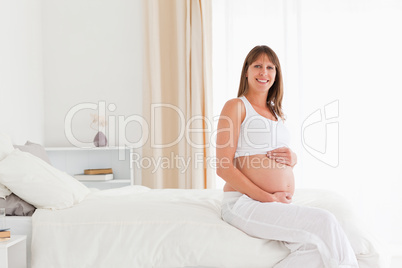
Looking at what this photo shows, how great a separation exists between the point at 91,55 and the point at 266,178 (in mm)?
2625

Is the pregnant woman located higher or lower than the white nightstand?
higher

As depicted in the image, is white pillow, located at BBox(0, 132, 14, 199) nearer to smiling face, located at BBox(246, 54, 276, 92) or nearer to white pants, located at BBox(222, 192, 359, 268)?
white pants, located at BBox(222, 192, 359, 268)

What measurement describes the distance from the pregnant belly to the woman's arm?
0.04m

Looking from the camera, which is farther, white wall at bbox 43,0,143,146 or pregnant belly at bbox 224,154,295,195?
white wall at bbox 43,0,143,146

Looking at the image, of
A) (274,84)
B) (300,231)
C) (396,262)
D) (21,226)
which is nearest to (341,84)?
(396,262)

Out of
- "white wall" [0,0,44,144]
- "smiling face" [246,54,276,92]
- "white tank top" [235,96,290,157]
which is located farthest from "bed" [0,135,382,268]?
"white wall" [0,0,44,144]

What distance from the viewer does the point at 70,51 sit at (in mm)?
4098

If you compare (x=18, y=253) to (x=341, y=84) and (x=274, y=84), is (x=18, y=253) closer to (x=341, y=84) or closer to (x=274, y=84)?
(x=274, y=84)

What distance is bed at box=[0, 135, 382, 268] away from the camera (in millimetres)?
1772

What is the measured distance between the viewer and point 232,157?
2000 millimetres

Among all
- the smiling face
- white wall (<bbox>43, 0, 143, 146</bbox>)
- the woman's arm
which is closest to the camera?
the woman's arm

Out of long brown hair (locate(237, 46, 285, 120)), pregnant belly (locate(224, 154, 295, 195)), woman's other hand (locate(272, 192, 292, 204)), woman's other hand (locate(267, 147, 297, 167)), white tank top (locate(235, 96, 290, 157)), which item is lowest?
woman's other hand (locate(272, 192, 292, 204))

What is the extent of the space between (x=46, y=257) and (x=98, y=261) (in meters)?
0.22

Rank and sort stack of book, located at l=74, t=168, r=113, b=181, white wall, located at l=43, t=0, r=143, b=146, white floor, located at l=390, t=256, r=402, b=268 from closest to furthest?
1. white floor, located at l=390, t=256, r=402, b=268
2. stack of book, located at l=74, t=168, r=113, b=181
3. white wall, located at l=43, t=0, r=143, b=146
